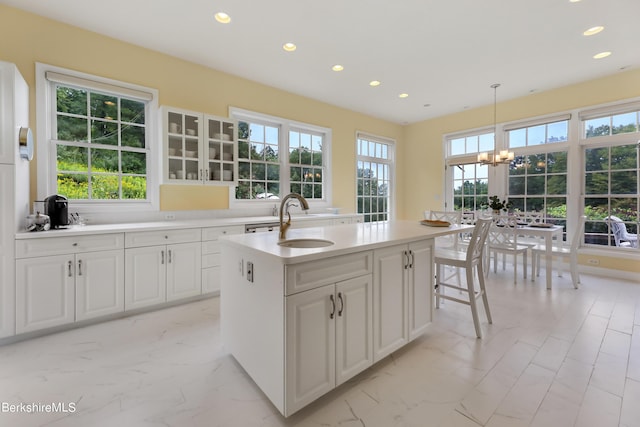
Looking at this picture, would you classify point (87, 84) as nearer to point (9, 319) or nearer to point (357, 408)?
point (9, 319)

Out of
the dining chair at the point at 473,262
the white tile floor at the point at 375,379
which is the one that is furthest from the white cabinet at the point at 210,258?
the dining chair at the point at 473,262

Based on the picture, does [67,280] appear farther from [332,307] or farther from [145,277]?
[332,307]

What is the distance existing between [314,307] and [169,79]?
3476 millimetres

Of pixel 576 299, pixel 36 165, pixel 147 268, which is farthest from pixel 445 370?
pixel 36 165

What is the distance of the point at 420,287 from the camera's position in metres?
2.16

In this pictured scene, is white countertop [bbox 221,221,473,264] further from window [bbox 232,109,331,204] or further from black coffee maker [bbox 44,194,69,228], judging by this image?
window [bbox 232,109,331,204]

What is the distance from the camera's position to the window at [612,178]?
4008 millimetres

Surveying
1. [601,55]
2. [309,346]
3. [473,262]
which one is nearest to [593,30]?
[601,55]

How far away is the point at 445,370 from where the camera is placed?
1.89 metres

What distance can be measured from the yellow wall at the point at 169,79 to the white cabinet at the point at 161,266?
74cm

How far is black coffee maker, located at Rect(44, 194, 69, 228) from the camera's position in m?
2.54

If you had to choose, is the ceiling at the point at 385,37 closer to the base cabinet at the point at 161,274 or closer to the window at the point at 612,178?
the window at the point at 612,178

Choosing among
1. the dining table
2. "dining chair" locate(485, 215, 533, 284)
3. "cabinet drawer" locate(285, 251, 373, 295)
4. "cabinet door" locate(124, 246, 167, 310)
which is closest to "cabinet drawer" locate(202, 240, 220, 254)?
"cabinet door" locate(124, 246, 167, 310)

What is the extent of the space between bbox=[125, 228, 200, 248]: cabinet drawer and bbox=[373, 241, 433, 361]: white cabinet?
2.20 metres
